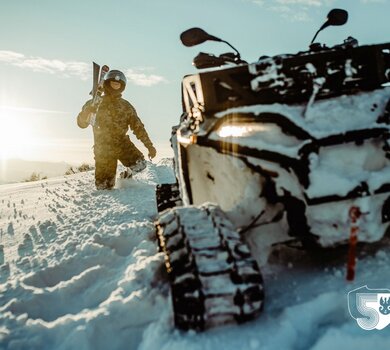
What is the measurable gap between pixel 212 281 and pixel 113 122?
230 inches

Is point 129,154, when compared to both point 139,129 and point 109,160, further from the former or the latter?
point 139,129

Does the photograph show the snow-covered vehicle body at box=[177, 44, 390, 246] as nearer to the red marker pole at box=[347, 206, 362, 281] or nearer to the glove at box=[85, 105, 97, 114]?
the red marker pole at box=[347, 206, 362, 281]

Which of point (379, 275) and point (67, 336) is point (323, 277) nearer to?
point (379, 275)

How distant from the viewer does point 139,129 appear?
7.59 m

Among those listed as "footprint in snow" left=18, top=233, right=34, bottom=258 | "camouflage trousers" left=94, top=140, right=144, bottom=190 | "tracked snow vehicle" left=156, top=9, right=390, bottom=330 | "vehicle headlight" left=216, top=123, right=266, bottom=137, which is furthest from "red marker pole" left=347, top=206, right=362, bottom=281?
"camouflage trousers" left=94, top=140, right=144, bottom=190

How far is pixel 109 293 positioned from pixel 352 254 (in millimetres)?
1466

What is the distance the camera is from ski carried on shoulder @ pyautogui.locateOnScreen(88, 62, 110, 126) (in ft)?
24.7

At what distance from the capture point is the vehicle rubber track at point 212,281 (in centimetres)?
182

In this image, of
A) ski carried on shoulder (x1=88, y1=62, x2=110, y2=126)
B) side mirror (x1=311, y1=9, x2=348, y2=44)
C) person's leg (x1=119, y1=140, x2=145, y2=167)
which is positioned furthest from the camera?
ski carried on shoulder (x1=88, y1=62, x2=110, y2=126)

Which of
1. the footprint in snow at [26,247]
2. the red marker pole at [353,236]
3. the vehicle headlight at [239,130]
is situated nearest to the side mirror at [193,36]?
the vehicle headlight at [239,130]

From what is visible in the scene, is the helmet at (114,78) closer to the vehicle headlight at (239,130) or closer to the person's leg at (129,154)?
the person's leg at (129,154)
